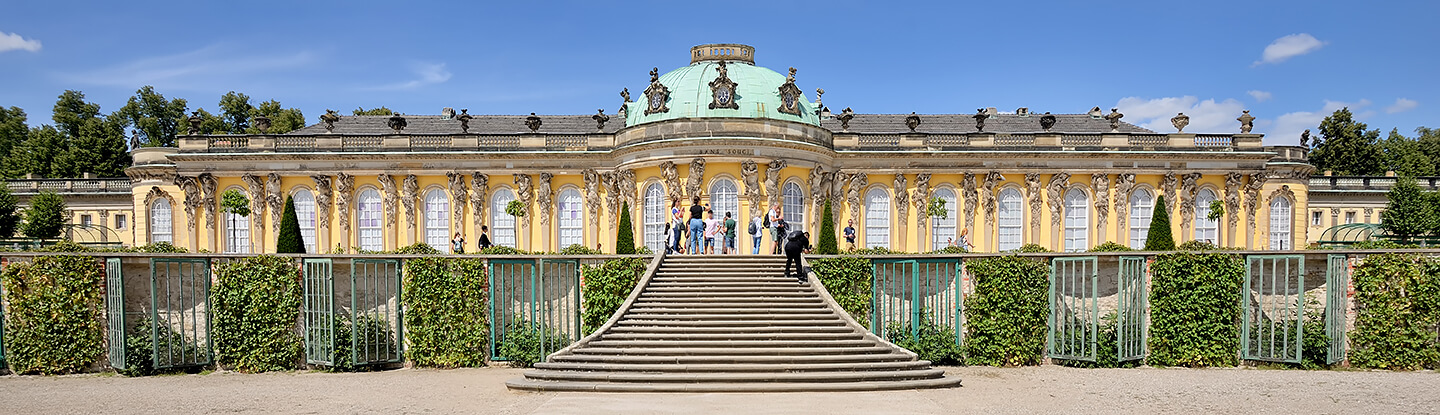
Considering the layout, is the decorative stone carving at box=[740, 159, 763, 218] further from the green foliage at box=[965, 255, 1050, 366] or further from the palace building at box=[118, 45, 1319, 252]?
the green foliage at box=[965, 255, 1050, 366]

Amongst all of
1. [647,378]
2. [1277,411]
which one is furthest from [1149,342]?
[647,378]

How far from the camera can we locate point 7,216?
4231 cm

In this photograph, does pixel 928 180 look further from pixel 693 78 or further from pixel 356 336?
pixel 356 336

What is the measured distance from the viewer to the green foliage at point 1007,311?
65.3 feet

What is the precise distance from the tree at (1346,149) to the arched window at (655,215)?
49.6 metres

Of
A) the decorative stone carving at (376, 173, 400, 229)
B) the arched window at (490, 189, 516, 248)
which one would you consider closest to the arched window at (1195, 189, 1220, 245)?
the arched window at (490, 189, 516, 248)

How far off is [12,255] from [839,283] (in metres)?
19.4

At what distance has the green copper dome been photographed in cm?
3322

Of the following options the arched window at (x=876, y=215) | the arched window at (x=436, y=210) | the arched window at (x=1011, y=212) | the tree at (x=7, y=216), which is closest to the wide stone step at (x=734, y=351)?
the arched window at (x=876, y=215)

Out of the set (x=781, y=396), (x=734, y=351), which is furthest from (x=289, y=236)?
(x=781, y=396)

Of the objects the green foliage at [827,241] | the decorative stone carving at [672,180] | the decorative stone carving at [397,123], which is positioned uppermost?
the decorative stone carving at [397,123]

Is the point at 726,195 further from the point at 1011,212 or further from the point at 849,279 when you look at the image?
the point at 1011,212

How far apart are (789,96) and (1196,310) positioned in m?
17.1

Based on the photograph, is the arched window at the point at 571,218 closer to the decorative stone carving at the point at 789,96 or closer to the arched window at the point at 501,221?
the arched window at the point at 501,221
